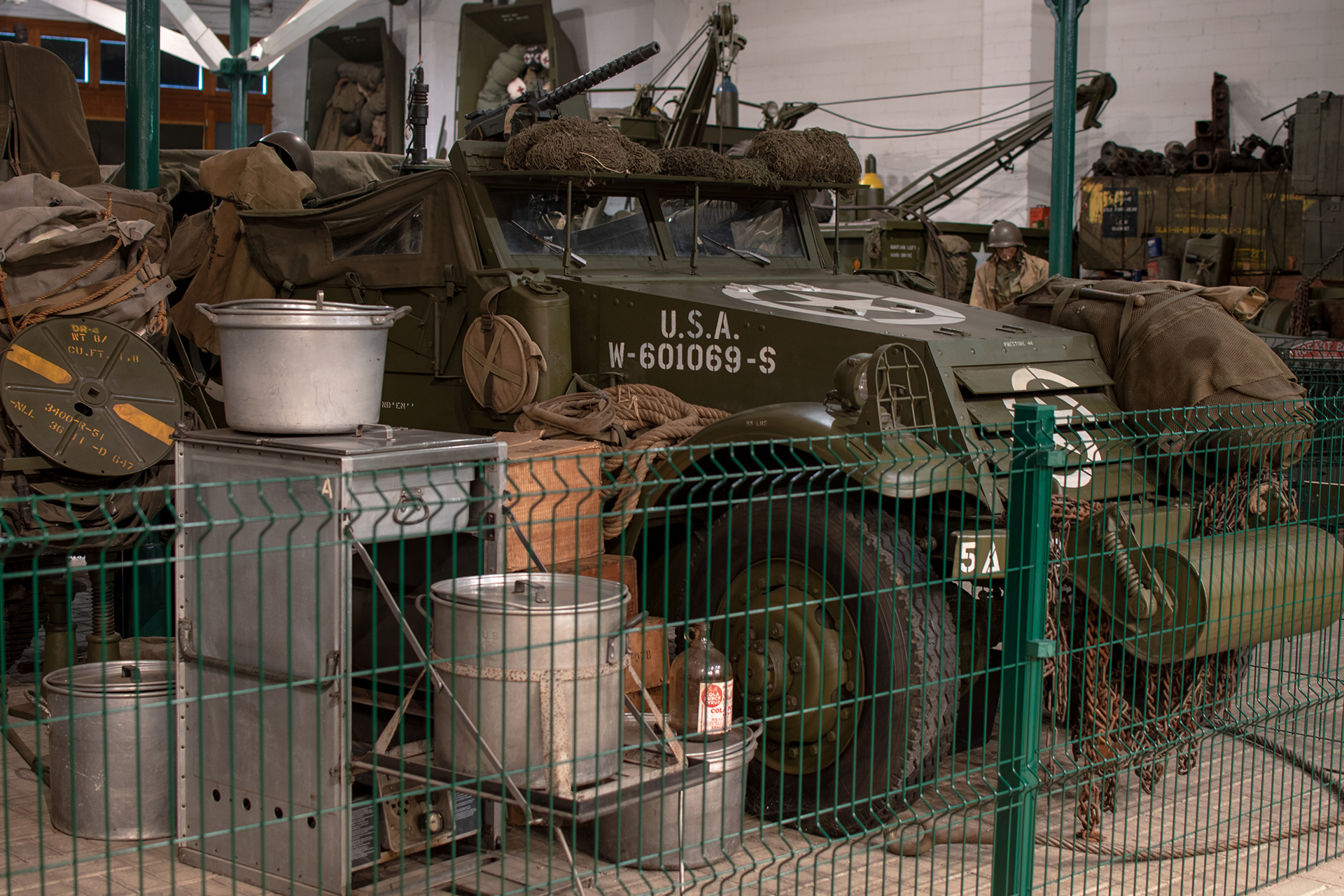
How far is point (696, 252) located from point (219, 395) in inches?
90.7

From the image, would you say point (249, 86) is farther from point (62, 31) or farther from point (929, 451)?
point (929, 451)

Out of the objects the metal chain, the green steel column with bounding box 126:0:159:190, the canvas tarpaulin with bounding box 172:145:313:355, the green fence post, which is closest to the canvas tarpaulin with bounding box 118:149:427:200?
the green steel column with bounding box 126:0:159:190

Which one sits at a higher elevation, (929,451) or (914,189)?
(914,189)

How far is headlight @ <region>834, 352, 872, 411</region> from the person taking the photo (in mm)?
4184

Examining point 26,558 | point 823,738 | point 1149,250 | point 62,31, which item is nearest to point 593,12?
point 62,31

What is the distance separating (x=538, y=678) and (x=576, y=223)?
9.43ft

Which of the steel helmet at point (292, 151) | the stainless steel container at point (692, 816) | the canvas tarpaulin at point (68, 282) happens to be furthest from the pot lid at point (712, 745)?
the steel helmet at point (292, 151)

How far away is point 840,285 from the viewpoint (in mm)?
6051

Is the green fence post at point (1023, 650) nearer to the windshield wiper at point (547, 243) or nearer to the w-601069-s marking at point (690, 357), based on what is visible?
the w-601069-s marking at point (690, 357)

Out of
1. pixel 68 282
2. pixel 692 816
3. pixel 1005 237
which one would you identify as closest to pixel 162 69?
pixel 1005 237

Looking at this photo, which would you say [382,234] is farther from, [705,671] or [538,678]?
[538,678]

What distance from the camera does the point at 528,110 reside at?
6316 mm

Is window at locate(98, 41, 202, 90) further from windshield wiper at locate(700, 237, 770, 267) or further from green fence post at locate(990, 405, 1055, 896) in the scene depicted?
green fence post at locate(990, 405, 1055, 896)

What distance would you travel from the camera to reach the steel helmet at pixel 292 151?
24.3 ft
